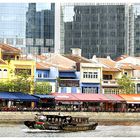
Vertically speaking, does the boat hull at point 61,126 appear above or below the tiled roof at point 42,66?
below

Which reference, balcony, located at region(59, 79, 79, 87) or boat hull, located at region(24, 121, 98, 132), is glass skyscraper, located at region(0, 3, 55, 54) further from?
boat hull, located at region(24, 121, 98, 132)

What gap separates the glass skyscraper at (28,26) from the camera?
7981 cm

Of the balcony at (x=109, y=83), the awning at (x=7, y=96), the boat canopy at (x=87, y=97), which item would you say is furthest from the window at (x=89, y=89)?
the awning at (x=7, y=96)

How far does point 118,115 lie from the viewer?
42531 millimetres

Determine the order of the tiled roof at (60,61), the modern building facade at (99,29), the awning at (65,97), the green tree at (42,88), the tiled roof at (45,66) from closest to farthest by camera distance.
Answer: the awning at (65,97)
the green tree at (42,88)
the tiled roof at (45,66)
the tiled roof at (60,61)
the modern building facade at (99,29)

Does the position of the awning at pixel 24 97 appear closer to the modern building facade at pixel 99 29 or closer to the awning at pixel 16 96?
the awning at pixel 16 96

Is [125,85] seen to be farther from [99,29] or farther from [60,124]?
[99,29]

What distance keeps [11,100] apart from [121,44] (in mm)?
36428

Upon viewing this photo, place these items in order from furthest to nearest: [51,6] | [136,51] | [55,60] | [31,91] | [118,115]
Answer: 1. [51,6]
2. [136,51]
3. [55,60]
4. [31,91]
5. [118,115]

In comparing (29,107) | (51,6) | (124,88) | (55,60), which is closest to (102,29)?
(51,6)

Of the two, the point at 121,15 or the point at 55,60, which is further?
the point at 121,15

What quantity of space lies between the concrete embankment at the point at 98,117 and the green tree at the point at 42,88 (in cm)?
497

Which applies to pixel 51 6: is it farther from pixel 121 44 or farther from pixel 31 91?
pixel 31 91

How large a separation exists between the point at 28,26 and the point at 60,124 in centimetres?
5179
